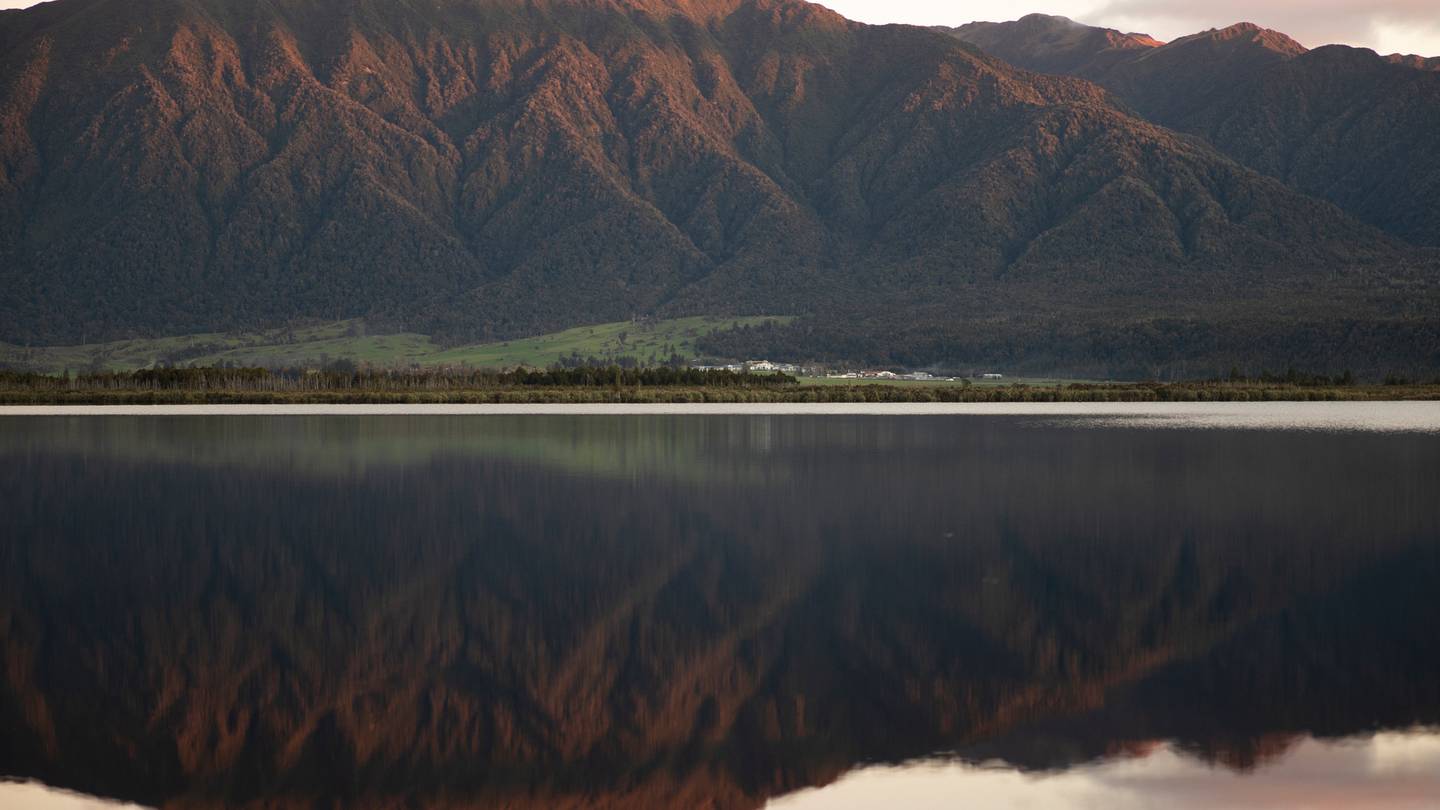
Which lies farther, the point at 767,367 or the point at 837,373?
the point at 837,373

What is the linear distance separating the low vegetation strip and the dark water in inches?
3661

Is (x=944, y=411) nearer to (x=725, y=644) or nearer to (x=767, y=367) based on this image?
(x=767, y=367)

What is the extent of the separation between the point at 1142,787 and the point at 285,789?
8.11 m

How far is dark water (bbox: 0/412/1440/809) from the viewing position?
1471 centimetres

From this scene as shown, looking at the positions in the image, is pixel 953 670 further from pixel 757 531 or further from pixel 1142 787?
pixel 757 531

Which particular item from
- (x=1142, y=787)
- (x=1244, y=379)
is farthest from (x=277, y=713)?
(x=1244, y=379)

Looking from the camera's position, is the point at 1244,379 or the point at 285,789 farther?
the point at 1244,379

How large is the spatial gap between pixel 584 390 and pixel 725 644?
120537mm

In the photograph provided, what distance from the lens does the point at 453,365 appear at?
187750mm

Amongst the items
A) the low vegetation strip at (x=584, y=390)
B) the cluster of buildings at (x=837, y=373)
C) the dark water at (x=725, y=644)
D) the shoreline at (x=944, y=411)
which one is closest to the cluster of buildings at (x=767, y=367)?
the cluster of buildings at (x=837, y=373)

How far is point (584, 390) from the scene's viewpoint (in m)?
140

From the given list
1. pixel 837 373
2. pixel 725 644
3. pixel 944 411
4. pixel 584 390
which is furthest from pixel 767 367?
pixel 725 644

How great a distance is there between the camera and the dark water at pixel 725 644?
1471 centimetres

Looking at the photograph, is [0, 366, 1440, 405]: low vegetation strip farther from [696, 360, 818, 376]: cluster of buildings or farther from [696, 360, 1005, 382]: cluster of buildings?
[696, 360, 1005, 382]: cluster of buildings
